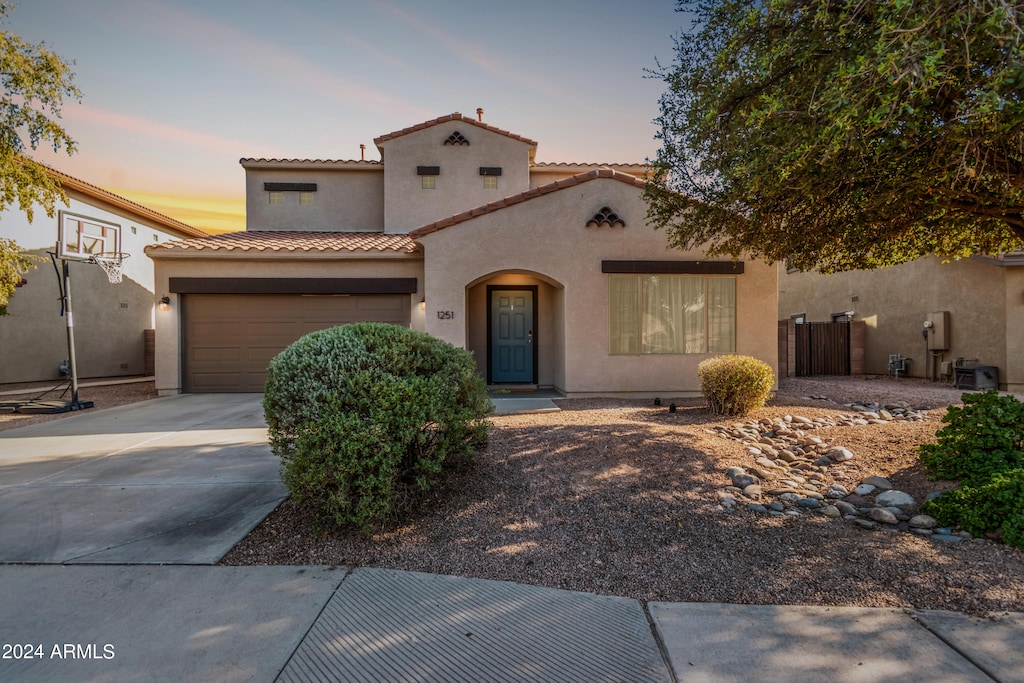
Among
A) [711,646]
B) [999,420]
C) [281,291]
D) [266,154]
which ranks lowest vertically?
[711,646]

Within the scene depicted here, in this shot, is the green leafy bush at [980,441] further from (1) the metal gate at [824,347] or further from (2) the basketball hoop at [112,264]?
(2) the basketball hoop at [112,264]

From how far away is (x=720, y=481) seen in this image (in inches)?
171

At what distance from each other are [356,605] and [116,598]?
136 centimetres

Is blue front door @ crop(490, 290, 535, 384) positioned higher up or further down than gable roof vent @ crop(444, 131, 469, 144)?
further down

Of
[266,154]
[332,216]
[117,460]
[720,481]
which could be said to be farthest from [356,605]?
[266,154]

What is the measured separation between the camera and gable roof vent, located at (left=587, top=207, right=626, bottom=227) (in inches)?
383

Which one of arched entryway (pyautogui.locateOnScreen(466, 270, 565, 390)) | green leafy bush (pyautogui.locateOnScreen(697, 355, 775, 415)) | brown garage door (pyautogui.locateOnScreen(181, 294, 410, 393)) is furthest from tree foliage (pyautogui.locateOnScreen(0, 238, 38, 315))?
green leafy bush (pyautogui.locateOnScreen(697, 355, 775, 415))

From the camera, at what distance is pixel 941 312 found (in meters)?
13.1

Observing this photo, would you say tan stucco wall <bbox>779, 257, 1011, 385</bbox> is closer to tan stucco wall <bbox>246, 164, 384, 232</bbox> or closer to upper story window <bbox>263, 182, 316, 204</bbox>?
tan stucco wall <bbox>246, 164, 384, 232</bbox>

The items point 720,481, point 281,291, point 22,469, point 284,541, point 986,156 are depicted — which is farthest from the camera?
point 281,291

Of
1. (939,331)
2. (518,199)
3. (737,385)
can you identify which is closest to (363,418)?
(737,385)

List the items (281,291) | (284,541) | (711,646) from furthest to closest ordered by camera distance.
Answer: (281,291)
(284,541)
(711,646)

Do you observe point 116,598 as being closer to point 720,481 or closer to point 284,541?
point 284,541

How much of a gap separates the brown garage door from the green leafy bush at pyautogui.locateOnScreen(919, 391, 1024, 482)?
31.0 ft
